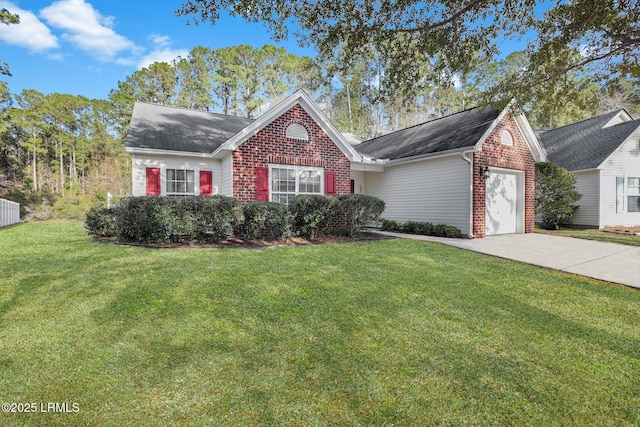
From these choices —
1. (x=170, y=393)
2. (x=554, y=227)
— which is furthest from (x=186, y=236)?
(x=554, y=227)

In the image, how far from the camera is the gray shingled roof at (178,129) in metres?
10.5

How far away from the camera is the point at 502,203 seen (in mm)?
11453

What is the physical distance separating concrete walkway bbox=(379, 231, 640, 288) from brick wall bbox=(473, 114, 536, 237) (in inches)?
45.7

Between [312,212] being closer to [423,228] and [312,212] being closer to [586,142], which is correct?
[423,228]

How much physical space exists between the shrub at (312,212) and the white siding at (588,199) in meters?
12.6

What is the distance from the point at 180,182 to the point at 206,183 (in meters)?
0.85

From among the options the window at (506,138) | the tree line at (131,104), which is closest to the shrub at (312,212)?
the window at (506,138)

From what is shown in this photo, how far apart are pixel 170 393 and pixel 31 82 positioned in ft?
115

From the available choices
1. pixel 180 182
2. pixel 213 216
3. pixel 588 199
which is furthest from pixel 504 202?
pixel 180 182

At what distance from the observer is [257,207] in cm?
809

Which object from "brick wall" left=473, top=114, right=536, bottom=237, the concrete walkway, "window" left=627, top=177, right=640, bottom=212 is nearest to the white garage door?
"brick wall" left=473, top=114, right=536, bottom=237

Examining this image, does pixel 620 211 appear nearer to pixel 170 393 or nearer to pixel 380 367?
pixel 380 367

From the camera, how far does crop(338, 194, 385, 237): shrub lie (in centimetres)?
920

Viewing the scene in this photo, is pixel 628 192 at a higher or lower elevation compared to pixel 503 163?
lower
